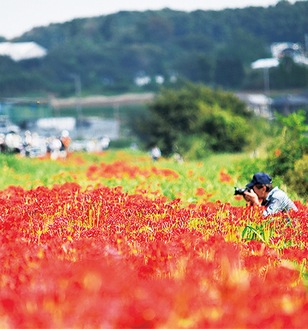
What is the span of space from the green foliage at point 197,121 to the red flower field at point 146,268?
3289cm

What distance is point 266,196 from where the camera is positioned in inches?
379

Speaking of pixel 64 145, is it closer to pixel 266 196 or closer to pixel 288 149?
pixel 288 149

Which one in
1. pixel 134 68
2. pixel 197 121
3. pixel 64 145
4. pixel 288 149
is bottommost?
pixel 134 68

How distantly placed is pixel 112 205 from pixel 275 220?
1.72m

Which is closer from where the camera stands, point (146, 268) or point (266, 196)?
point (146, 268)

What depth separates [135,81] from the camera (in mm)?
180625

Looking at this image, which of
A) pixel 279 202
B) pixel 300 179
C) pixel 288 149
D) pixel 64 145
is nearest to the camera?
pixel 279 202

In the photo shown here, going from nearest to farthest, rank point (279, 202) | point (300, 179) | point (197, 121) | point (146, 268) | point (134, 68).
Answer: point (146, 268) → point (279, 202) → point (300, 179) → point (197, 121) → point (134, 68)

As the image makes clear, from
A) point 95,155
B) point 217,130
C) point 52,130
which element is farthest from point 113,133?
point 95,155

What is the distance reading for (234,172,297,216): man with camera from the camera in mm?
9016

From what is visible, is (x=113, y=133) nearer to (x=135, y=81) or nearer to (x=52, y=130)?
(x=52, y=130)

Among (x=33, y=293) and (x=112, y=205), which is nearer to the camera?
(x=33, y=293)

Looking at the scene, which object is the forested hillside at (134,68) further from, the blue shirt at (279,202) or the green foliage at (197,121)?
the blue shirt at (279,202)

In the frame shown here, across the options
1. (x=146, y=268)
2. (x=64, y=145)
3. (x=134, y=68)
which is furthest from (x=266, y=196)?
(x=134, y=68)
